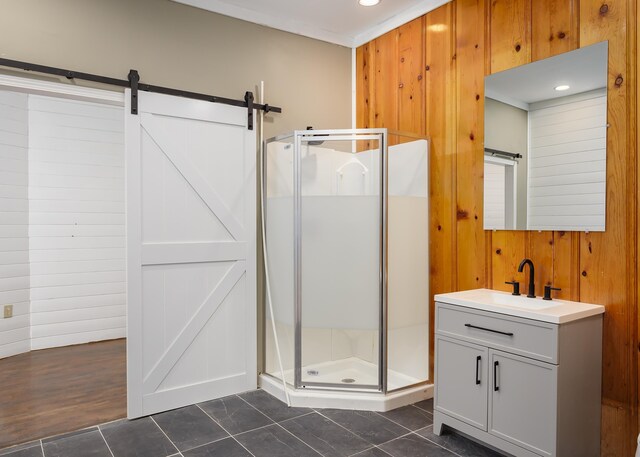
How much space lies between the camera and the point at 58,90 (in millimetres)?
2590

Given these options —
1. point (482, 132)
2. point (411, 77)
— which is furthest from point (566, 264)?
point (411, 77)

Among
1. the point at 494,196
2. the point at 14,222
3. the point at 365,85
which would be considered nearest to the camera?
the point at 494,196

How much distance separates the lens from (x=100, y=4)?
2.72 meters

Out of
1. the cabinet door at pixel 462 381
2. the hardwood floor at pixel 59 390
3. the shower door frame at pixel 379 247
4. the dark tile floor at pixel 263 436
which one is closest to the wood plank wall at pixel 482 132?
the shower door frame at pixel 379 247

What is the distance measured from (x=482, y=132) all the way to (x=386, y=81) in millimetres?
1030

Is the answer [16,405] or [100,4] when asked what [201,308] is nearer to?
[16,405]

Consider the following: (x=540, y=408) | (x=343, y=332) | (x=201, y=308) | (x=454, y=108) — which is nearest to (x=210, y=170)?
(x=201, y=308)

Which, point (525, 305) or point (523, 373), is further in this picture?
point (525, 305)

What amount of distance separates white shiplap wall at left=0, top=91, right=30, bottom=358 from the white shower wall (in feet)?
9.48

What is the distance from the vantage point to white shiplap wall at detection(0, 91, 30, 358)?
4.28m

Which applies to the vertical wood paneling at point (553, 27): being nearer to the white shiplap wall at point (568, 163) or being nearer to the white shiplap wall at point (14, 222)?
the white shiplap wall at point (568, 163)

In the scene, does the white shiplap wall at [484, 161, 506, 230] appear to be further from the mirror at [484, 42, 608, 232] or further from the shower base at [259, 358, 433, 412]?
the shower base at [259, 358, 433, 412]

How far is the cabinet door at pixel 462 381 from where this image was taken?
231cm

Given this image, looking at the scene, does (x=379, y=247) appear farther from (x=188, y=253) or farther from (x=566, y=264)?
(x=188, y=253)
